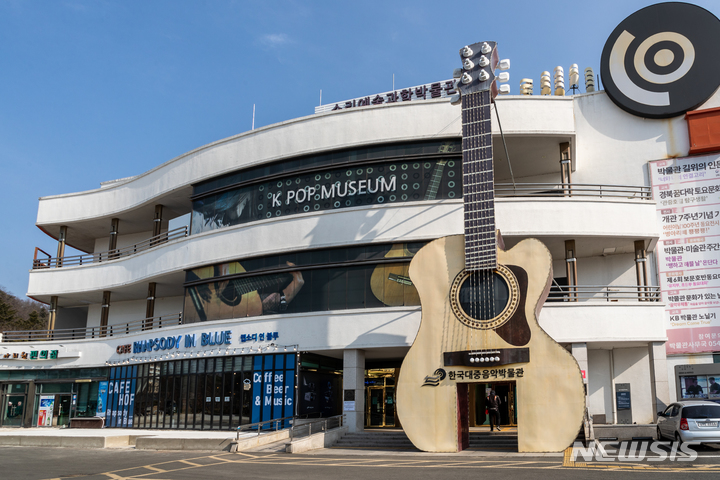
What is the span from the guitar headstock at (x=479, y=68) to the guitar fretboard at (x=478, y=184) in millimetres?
310

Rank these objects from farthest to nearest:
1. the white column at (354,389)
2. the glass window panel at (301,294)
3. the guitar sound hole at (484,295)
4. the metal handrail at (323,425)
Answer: the glass window panel at (301,294), the white column at (354,389), the metal handrail at (323,425), the guitar sound hole at (484,295)

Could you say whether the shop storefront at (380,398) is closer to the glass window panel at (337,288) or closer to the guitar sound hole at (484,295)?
the glass window panel at (337,288)

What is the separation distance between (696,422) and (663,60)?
15668mm

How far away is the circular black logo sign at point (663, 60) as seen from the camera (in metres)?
24.5

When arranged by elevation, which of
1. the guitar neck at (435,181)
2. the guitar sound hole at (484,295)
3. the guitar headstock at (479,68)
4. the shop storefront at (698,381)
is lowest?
the shop storefront at (698,381)

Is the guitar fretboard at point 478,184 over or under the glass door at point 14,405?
over

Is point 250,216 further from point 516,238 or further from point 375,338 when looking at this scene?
point 516,238

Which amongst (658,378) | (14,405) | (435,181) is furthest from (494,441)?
(14,405)

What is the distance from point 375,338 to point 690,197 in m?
13.5

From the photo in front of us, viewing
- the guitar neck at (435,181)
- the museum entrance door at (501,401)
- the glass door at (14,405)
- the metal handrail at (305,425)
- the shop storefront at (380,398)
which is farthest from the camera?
the glass door at (14,405)

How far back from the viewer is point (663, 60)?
987 inches

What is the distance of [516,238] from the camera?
23312mm

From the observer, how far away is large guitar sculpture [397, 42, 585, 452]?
16.4 meters

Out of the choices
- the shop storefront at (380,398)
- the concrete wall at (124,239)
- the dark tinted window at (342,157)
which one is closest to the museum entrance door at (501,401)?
the shop storefront at (380,398)
